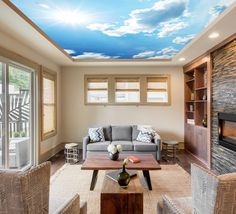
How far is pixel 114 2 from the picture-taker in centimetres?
261

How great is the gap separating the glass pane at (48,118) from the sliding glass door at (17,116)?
25.8 inches

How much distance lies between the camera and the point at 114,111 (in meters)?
6.31

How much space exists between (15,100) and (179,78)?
15.2 feet

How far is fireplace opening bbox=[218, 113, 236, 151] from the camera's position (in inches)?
142

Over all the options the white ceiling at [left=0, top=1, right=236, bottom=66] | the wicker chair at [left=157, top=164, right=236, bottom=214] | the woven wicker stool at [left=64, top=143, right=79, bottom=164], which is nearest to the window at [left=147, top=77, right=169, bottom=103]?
the white ceiling at [left=0, top=1, right=236, bottom=66]

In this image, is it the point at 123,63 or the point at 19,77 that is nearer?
the point at 19,77

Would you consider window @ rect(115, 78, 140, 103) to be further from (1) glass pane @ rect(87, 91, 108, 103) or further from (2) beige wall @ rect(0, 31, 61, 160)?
(2) beige wall @ rect(0, 31, 61, 160)

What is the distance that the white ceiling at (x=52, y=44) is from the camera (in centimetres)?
279

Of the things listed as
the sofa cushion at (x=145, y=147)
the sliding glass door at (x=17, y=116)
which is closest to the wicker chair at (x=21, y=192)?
the sliding glass door at (x=17, y=116)

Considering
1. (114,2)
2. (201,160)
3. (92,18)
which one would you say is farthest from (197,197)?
(201,160)

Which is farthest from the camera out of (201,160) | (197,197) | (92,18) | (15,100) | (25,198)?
(201,160)

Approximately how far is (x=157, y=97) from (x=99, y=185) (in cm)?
364

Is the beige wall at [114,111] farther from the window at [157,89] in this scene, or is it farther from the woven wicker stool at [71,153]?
the woven wicker stool at [71,153]

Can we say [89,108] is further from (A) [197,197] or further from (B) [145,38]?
(A) [197,197]
